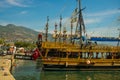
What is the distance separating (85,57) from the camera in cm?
4072

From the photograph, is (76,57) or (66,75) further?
(76,57)

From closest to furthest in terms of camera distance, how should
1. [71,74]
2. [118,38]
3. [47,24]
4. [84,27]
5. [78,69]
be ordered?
[71,74] → [78,69] → [84,27] → [118,38] → [47,24]

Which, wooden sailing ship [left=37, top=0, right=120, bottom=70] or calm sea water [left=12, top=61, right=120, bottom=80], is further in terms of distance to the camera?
wooden sailing ship [left=37, top=0, right=120, bottom=70]

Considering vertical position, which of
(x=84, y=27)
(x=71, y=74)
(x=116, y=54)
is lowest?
(x=71, y=74)

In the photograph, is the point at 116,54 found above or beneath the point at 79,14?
beneath

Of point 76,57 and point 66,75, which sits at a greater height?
point 76,57

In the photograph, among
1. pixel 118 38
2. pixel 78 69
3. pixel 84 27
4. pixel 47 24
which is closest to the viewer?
pixel 78 69

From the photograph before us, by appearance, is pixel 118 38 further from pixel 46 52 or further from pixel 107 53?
pixel 46 52

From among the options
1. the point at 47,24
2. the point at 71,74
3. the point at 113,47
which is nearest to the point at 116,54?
the point at 113,47

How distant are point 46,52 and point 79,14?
11613 mm

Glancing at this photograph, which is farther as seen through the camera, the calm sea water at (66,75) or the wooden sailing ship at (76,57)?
the wooden sailing ship at (76,57)

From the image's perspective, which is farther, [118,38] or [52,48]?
Result: [118,38]

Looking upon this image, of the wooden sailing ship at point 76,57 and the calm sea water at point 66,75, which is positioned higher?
the wooden sailing ship at point 76,57

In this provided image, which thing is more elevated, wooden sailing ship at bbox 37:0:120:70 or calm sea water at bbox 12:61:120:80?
wooden sailing ship at bbox 37:0:120:70
